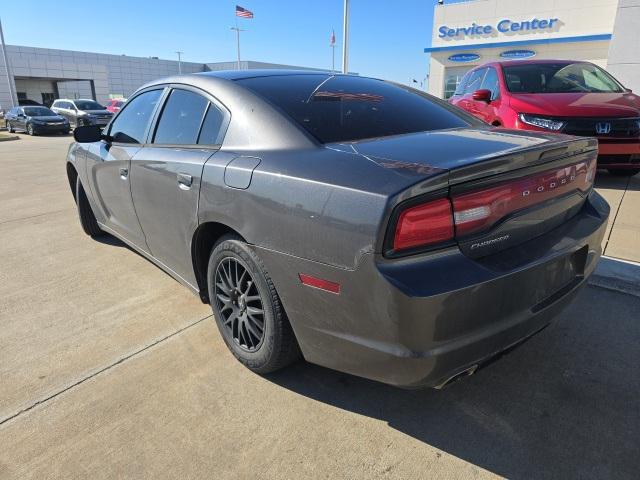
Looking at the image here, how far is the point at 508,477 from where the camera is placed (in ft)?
5.92

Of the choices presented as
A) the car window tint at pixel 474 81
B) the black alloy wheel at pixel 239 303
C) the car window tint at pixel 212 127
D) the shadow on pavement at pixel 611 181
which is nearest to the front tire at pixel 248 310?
the black alloy wheel at pixel 239 303

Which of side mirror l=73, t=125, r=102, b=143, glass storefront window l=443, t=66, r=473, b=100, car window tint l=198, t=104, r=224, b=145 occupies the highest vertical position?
glass storefront window l=443, t=66, r=473, b=100

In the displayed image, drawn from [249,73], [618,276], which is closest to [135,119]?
[249,73]

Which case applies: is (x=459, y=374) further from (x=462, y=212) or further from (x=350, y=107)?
(x=350, y=107)

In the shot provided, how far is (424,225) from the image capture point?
1676 millimetres

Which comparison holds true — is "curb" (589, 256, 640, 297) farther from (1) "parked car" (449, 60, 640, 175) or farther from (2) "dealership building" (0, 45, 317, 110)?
(2) "dealership building" (0, 45, 317, 110)

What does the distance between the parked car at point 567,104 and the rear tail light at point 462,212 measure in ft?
14.3

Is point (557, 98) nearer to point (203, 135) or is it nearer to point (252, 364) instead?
point (203, 135)

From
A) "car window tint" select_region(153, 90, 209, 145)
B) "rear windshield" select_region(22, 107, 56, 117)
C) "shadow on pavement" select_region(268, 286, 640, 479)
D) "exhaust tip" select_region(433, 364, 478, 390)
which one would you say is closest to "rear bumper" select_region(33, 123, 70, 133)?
"rear windshield" select_region(22, 107, 56, 117)

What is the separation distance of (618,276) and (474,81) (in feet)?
18.2

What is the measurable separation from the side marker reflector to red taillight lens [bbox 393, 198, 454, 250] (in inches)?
11.5

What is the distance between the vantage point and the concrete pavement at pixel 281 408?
190 cm

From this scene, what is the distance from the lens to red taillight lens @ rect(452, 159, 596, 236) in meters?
1.74

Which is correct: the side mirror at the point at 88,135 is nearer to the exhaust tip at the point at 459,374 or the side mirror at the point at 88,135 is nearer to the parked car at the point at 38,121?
the exhaust tip at the point at 459,374
